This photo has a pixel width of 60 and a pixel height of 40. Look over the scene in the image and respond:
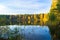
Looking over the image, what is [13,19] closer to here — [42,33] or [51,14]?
[42,33]

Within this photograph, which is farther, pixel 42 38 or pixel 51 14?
pixel 51 14

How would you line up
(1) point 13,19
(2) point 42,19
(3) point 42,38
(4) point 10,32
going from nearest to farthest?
(4) point 10,32
(1) point 13,19
(3) point 42,38
(2) point 42,19

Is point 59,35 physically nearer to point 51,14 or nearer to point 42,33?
point 51,14

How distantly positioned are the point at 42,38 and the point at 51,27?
118 cm

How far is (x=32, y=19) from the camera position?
208 inches

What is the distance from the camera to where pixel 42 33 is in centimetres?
487

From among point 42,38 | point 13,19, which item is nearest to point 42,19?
point 42,38

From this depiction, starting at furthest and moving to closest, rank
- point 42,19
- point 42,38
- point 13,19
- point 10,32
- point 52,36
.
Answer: point 52,36, point 42,19, point 42,38, point 13,19, point 10,32

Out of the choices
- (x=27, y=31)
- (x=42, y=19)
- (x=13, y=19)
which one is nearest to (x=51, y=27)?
(x=42, y=19)

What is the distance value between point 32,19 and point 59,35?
1.36 metres

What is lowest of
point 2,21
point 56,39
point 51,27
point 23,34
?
point 56,39

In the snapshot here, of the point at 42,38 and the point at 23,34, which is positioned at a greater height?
the point at 23,34

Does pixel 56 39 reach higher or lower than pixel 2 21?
lower

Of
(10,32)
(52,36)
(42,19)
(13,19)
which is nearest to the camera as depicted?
(10,32)
